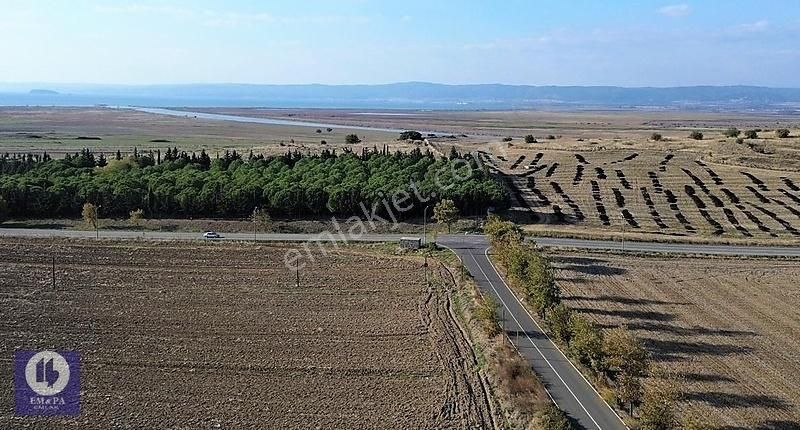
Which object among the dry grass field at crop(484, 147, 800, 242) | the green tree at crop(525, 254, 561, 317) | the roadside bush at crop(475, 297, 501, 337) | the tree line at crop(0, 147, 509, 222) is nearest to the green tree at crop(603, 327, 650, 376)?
the roadside bush at crop(475, 297, 501, 337)

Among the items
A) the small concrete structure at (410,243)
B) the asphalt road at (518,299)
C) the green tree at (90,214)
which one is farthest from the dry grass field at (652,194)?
the green tree at (90,214)

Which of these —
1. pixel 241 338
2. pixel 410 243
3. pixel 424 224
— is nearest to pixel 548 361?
pixel 241 338

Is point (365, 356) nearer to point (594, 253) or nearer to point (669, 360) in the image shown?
point (669, 360)

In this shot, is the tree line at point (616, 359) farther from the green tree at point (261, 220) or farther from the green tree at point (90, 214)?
the green tree at point (90, 214)

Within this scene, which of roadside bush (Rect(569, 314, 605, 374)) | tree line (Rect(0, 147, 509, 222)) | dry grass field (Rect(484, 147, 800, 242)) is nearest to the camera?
roadside bush (Rect(569, 314, 605, 374))

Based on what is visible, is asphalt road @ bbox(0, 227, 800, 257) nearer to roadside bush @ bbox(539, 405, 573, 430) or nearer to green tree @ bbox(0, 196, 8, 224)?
green tree @ bbox(0, 196, 8, 224)

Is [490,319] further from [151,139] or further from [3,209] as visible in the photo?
[151,139]
